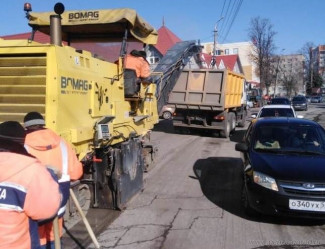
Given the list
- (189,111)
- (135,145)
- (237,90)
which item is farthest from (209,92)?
(135,145)

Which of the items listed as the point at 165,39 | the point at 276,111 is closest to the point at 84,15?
the point at 276,111

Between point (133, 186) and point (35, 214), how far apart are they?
4920 mm

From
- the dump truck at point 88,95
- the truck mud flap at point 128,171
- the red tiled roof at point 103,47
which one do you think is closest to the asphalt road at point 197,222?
the truck mud flap at point 128,171

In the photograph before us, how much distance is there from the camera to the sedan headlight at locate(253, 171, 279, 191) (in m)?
5.87

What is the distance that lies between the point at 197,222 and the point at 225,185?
251 cm

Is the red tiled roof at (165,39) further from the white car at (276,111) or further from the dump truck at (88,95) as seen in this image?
Answer: the dump truck at (88,95)

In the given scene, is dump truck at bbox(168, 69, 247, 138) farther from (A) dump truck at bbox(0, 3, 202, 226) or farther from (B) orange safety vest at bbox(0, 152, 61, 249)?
(B) orange safety vest at bbox(0, 152, 61, 249)

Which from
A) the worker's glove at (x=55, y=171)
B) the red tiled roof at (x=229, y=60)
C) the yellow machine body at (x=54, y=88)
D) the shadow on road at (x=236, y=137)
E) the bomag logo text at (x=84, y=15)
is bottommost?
the shadow on road at (x=236, y=137)

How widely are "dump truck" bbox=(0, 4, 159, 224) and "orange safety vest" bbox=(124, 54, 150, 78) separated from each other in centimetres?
20

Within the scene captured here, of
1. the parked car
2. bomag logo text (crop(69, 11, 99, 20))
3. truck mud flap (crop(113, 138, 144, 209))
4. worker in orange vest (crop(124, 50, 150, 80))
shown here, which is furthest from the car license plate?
bomag logo text (crop(69, 11, 99, 20))

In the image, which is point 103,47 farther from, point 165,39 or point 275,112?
point 165,39

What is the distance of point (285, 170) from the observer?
6031mm

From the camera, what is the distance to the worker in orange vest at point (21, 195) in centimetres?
234

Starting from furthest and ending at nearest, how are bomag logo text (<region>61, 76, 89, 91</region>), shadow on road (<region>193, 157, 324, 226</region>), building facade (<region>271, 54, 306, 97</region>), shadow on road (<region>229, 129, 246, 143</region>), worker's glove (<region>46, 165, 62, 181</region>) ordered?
building facade (<region>271, 54, 306, 97</region>)
shadow on road (<region>229, 129, 246, 143</region>)
shadow on road (<region>193, 157, 324, 226</region>)
bomag logo text (<region>61, 76, 89, 91</region>)
worker's glove (<region>46, 165, 62, 181</region>)
